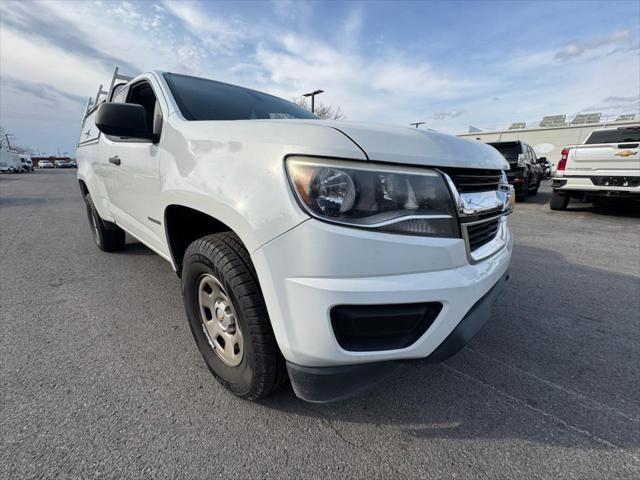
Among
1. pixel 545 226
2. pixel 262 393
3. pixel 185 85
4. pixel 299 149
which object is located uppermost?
pixel 185 85

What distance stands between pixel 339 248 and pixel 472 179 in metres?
0.81

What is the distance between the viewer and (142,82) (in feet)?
8.69

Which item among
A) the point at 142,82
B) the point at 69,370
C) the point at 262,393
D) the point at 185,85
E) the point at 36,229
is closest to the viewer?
the point at 262,393

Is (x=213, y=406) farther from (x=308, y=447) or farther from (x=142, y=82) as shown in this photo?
(x=142, y=82)

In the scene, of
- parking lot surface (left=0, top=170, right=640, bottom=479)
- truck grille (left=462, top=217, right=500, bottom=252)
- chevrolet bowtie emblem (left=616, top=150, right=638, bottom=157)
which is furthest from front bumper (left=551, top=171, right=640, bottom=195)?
truck grille (left=462, top=217, right=500, bottom=252)

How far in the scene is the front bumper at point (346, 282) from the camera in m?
1.13

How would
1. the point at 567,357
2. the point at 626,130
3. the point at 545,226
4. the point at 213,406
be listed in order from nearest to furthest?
the point at 213,406 < the point at 567,357 < the point at 545,226 < the point at 626,130

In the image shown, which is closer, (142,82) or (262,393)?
(262,393)

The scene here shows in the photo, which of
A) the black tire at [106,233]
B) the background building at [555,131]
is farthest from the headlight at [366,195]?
the background building at [555,131]

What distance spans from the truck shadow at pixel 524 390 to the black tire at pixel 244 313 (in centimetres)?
23

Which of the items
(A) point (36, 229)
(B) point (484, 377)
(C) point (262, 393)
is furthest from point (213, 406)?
(A) point (36, 229)

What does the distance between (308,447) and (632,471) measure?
1.34 meters

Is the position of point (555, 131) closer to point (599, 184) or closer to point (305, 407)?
point (599, 184)

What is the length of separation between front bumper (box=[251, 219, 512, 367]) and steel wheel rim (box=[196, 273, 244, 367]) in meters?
0.44
